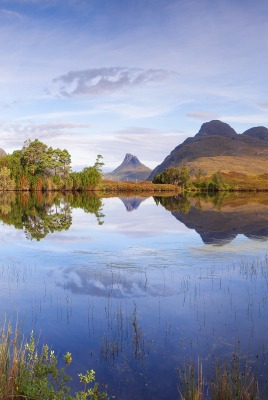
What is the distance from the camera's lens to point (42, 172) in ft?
467

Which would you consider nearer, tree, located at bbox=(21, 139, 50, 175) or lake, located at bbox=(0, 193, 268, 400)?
lake, located at bbox=(0, 193, 268, 400)

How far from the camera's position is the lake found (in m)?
12.1

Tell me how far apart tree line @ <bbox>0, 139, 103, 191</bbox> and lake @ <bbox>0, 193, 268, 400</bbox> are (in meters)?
103

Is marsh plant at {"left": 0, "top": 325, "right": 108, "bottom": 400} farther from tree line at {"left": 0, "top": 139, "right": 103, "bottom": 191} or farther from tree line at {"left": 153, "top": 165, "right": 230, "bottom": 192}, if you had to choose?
tree line at {"left": 153, "top": 165, "right": 230, "bottom": 192}

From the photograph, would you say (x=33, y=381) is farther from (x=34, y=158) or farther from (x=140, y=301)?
(x=34, y=158)

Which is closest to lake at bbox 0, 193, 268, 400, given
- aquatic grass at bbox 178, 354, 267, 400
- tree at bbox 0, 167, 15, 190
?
aquatic grass at bbox 178, 354, 267, 400

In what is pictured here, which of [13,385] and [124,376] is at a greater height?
[13,385]

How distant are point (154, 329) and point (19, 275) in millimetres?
10944

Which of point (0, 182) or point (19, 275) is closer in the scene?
point (19, 275)

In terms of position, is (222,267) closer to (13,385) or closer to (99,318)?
(99,318)

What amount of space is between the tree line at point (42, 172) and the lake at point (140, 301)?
339 ft

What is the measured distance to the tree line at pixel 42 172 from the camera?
137 meters

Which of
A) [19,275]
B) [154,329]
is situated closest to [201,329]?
[154,329]

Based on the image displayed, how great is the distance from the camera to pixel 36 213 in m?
57.1
